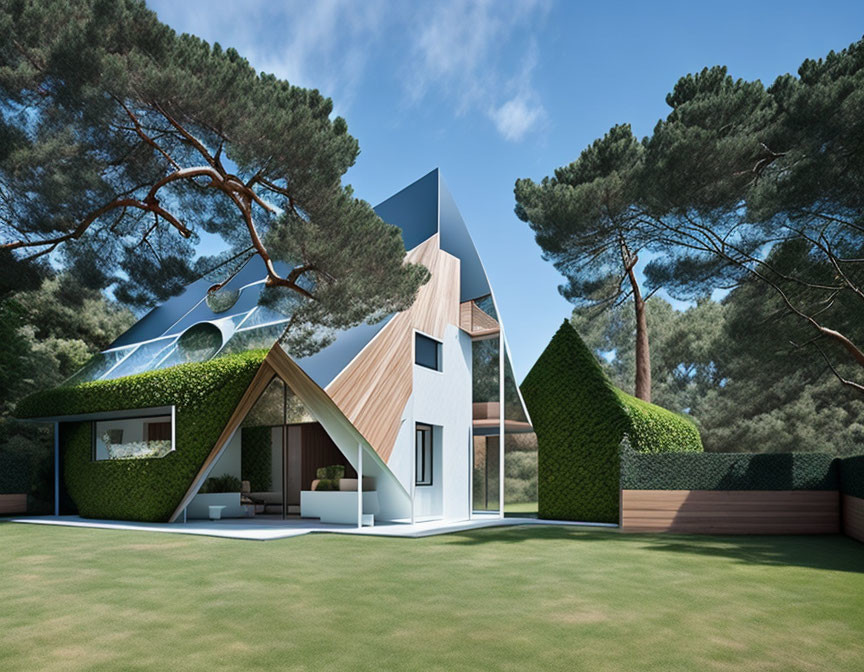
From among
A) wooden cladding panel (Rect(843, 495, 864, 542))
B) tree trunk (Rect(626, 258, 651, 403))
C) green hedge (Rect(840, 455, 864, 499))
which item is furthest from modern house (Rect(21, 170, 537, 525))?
wooden cladding panel (Rect(843, 495, 864, 542))

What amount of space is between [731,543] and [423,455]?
6845 millimetres

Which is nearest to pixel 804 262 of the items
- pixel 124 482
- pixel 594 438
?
pixel 594 438

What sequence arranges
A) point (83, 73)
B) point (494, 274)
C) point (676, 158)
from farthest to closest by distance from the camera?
point (494, 274), point (676, 158), point (83, 73)

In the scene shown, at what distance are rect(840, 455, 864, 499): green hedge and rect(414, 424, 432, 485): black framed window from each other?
27.0ft

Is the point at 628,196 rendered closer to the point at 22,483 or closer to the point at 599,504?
the point at 599,504

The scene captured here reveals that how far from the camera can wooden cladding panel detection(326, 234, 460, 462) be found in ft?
44.7

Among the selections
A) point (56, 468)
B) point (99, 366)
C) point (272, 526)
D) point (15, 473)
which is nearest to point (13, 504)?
point (15, 473)

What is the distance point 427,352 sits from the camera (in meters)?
16.5

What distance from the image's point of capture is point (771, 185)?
Result: 44.6 ft

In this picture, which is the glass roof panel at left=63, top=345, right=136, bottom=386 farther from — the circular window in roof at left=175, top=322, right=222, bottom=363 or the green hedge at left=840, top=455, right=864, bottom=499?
the green hedge at left=840, top=455, right=864, bottom=499

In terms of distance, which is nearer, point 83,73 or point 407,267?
point 83,73

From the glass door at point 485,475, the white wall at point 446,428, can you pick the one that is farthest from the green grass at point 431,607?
the glass door at point 485,475

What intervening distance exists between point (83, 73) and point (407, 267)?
20.0 feet

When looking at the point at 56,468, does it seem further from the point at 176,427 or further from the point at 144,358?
the point at 176,427
